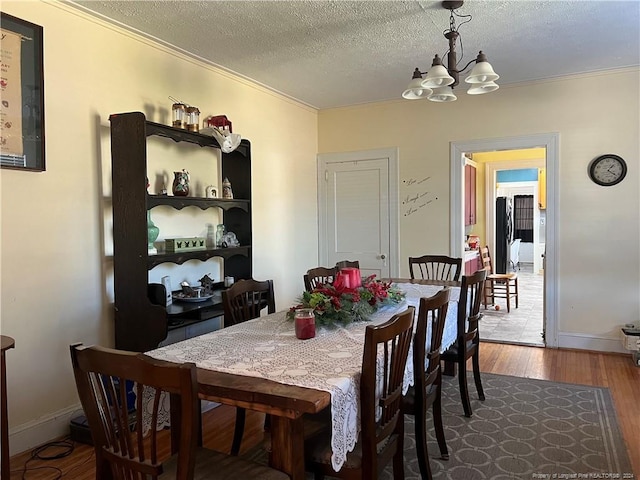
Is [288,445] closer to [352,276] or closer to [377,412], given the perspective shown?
[377,412]

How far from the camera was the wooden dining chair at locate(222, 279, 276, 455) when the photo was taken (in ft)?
8.38

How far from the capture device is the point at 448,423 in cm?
293

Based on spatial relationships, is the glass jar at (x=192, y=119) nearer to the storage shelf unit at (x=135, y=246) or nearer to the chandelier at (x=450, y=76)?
the storage shelf unit at (x=135, y=246)

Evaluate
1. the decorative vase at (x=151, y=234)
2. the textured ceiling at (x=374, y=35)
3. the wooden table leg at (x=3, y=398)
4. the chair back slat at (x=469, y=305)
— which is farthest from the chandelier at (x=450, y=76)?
the wooden table leg at (x=3, y=398)

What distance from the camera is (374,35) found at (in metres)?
3.31

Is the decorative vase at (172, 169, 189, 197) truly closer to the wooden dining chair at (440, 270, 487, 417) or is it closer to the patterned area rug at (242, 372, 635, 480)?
the patterned area rug at (242, 372, 635, 480)

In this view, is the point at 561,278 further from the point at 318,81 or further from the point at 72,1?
the point at 72,1

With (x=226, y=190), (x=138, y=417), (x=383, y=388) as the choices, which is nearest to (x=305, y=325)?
(x=383, y=388)

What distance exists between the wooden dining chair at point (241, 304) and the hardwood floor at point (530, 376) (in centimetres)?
20

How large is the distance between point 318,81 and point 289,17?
1.42 meters

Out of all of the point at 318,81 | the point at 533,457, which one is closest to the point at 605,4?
the point at 318,81

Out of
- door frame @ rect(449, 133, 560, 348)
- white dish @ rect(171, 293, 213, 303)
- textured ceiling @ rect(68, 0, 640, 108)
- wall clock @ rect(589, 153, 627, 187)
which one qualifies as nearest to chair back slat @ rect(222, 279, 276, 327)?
white dish @ rect(171, 293, 213, 303)

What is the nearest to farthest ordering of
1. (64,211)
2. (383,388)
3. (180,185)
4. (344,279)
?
(383,388)
(344,279)
(64,211)
(180,185)

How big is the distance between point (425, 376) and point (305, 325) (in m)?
0.61
